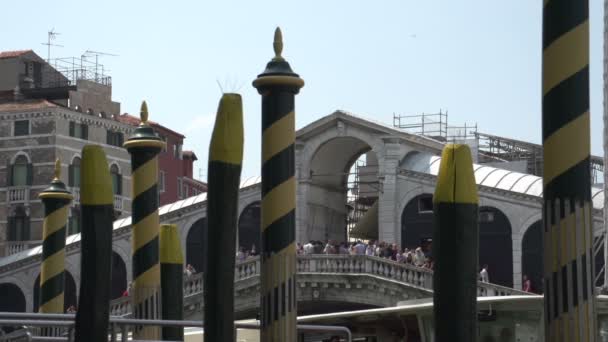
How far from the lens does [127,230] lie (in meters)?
38.2

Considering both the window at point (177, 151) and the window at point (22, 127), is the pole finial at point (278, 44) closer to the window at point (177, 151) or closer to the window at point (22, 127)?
the window at point (22, 127)

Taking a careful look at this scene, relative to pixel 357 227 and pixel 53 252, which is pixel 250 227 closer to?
pixel 357 227

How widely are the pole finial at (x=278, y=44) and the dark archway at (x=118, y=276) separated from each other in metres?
29.1

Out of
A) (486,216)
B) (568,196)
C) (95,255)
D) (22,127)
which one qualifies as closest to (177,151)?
(22,127)

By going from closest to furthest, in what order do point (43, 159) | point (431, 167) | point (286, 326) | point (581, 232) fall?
1. point (581, 232)
2. point (286, 326)
3. point (431, 167)
4. point (43, 159)

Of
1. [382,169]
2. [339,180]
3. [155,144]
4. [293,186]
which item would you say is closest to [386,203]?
[382,169]

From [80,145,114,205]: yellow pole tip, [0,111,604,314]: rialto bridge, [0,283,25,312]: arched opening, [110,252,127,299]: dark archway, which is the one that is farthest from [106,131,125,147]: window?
[80,145,114,205]: yellow pole tip

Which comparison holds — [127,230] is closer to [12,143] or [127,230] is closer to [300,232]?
[300,232]

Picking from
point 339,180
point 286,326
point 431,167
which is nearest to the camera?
point 286,326

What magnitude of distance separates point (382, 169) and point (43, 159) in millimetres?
13401

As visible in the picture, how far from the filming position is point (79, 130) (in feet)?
148

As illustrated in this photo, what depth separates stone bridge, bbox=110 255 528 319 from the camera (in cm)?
3194

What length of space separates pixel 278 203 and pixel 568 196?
2378 millimetres

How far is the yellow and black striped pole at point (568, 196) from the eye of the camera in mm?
7582
